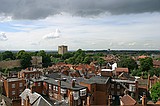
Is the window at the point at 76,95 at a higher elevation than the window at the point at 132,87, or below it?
higher

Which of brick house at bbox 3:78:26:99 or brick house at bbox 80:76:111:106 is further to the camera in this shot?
brick house at bbox 3:78:26:99

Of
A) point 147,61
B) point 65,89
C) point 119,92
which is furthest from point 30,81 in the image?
point 147,61

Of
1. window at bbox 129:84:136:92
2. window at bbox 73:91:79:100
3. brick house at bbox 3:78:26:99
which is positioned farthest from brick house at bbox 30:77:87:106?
window at bbox 129:84:136:92

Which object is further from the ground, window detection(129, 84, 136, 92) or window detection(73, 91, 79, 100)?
window detection(73, 91, 79, 100)

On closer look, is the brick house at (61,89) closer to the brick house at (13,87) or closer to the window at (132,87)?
the brick house at (13,87)

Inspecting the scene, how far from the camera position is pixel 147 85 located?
59.1 metres

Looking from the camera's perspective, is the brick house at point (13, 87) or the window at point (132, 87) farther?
the window at point (132, 87)

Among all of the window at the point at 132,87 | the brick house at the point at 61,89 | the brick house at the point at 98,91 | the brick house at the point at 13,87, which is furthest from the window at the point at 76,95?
the window at the point at 132,87

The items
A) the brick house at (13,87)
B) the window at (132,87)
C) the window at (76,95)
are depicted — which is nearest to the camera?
the window at (76,95)

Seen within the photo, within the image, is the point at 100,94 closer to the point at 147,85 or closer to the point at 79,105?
the point at 79,105

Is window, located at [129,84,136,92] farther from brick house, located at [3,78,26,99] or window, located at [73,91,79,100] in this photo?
brick house, located at [3,78,26,99]

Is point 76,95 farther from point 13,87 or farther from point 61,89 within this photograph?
point 13,87

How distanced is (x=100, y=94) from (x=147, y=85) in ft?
69.8

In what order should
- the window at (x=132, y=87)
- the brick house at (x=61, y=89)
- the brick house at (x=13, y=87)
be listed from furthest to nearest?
the window at (x=132, y=87), the brick house at (x=13, y=87), the brick house at (x=61, y=89)
